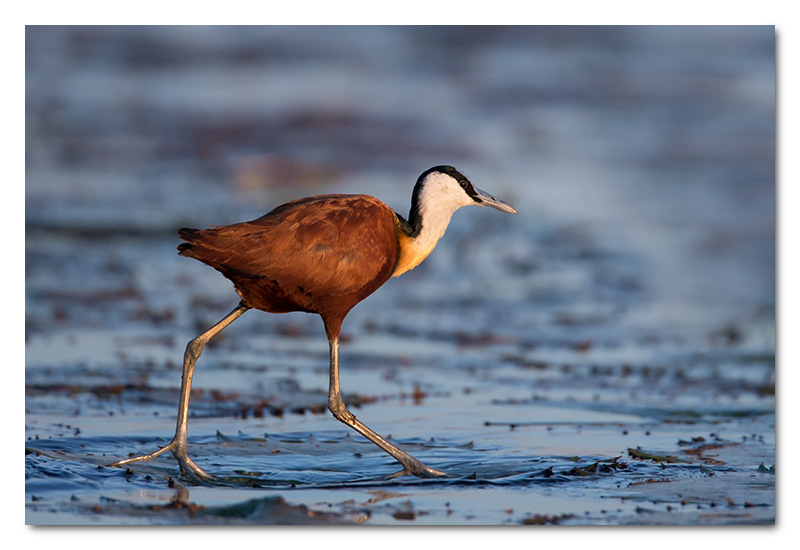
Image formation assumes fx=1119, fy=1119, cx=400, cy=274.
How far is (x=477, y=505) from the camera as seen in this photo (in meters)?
5.77

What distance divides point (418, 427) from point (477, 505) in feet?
5.63

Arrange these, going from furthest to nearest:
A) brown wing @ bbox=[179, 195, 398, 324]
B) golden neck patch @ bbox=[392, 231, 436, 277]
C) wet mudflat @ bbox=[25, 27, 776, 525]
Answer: golden neck patch @ bbox=[392, 231, 436, 277]
wet mudflat @ bbox=[25, 27, 776, 525]
brown wing @ bbox=[179, 195, 398, 324]

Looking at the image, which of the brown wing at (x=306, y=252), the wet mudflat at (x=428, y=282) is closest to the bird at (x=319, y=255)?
the brown wing at (x=306, y=252)

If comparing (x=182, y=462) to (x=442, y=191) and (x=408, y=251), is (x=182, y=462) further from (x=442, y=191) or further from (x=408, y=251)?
(x=442, y=191)

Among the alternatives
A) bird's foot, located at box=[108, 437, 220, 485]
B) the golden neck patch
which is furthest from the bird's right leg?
the golden neck patch

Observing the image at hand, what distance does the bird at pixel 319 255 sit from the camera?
6160 millimetres

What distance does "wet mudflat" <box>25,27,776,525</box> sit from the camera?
20.5 feet

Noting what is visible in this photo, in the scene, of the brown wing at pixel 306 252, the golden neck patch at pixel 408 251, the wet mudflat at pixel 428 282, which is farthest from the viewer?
the golden neck patch at pixel 408 251

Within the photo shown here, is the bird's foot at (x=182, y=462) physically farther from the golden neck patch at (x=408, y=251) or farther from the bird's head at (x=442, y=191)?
the bird's head at (x=442, y=191)

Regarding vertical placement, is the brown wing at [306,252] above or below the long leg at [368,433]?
above

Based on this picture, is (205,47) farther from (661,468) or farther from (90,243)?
(661,468)

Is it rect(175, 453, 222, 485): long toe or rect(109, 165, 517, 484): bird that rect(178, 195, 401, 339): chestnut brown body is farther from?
rect(175, 453, 222, 485): long toe

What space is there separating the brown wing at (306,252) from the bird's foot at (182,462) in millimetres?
921

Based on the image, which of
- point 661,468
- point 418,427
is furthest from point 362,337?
point 661,468
